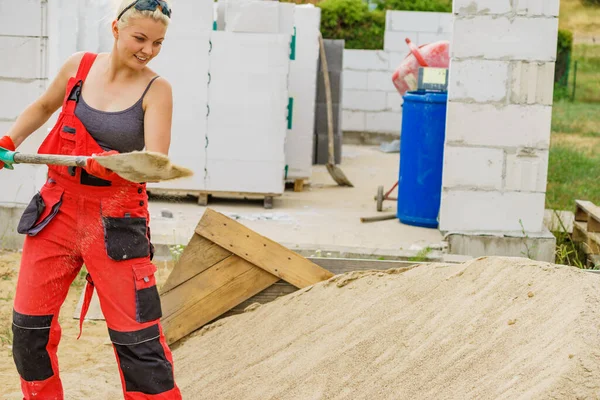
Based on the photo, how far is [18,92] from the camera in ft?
21.5

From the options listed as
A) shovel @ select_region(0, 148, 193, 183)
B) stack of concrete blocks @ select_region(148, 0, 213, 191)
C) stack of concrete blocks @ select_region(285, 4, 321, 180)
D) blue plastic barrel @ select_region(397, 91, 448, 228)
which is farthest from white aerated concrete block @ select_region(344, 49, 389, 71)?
shovel @ select_region(0, 148, 193, 183)

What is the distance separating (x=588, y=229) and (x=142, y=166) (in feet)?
15.5

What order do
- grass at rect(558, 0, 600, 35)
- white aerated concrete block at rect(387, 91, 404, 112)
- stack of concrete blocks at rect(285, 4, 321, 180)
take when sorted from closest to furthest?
stack of concrete blocks at rect(285, 4, 321, 180) → white aerated concrete block at rect(387, 91, 404, 112) → grass at rect(558, 0, 600, 35)

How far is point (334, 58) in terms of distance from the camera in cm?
1227

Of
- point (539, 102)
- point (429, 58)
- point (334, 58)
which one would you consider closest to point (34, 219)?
point (539, 102)

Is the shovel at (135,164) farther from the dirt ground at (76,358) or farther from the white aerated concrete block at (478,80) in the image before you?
the white aerated concrete block at (478,80)

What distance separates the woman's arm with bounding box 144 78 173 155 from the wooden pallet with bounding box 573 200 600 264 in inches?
146

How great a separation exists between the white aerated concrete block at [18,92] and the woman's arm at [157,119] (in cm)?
358

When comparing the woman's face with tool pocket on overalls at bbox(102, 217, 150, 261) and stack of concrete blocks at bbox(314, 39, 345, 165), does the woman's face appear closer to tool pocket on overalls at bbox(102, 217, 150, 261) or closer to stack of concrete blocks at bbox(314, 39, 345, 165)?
tool pocket on overalls at bbox(102, 217, 150, 261)

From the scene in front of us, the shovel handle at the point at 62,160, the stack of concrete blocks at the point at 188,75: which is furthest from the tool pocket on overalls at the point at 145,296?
the stack of concrete blocks at the point at 188,75

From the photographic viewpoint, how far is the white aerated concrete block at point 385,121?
15633 mm

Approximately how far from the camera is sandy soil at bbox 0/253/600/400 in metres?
3.41

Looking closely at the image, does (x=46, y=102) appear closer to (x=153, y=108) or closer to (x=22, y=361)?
(x=153, y=108)

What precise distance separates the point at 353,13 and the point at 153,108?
1435 centimetres
